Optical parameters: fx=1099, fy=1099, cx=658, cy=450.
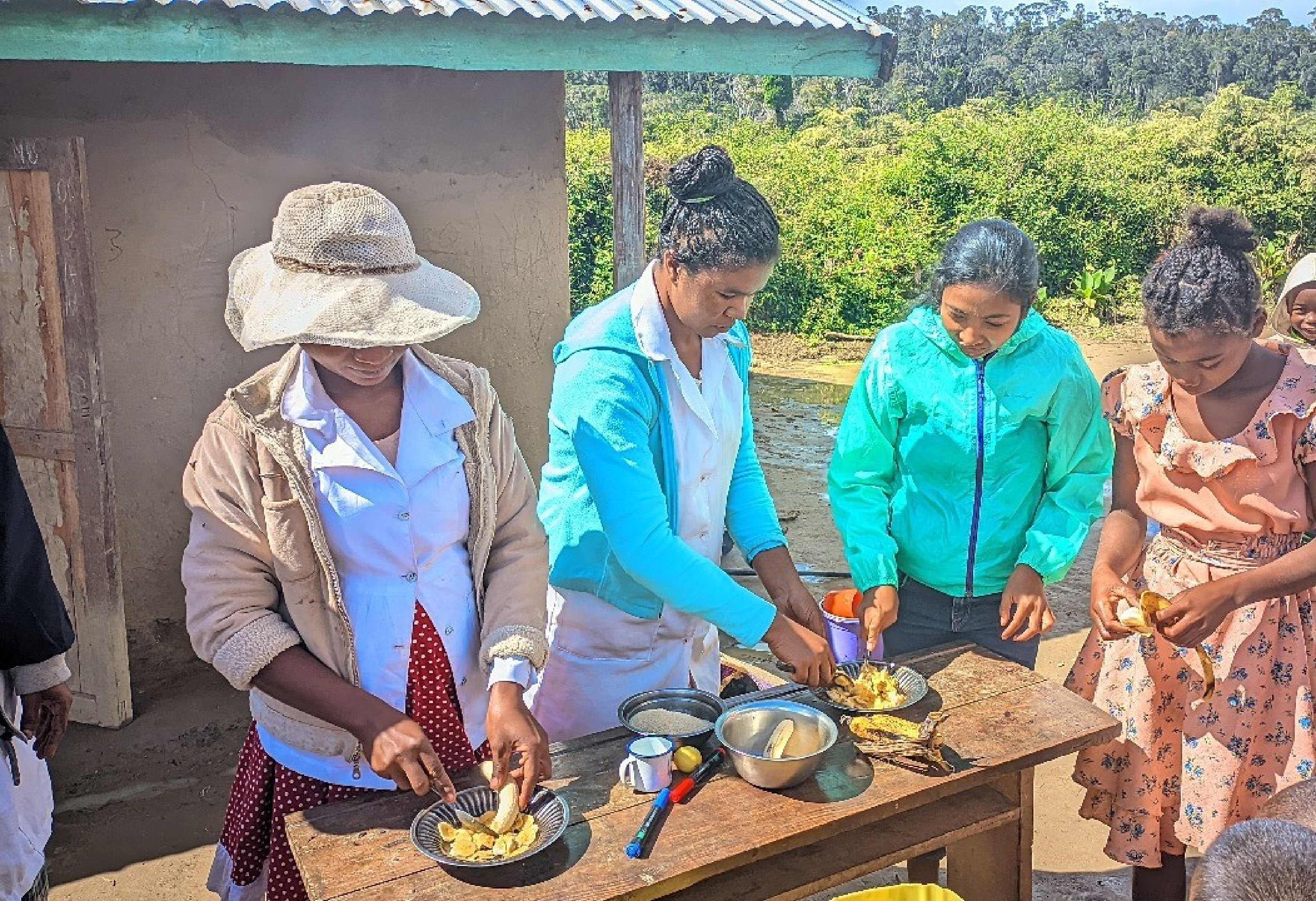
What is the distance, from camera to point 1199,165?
1911 cm

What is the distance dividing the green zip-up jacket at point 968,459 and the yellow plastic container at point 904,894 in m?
1.07

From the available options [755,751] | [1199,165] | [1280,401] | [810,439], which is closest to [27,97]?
[755,751]

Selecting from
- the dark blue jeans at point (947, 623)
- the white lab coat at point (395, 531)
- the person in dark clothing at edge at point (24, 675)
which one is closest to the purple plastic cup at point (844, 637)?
the dark blue jeans at point (947, 623)

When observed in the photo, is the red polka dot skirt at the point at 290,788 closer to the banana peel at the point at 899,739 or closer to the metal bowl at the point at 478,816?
the metal bowl at the point at 478,816

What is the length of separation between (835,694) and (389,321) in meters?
1.28

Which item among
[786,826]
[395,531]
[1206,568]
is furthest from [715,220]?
[1206,568]

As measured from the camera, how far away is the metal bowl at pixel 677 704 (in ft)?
7.95

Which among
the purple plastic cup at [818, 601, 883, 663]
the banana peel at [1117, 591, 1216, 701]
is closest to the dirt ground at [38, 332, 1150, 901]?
the purple plastic cup at [818, 601, 883, 663]

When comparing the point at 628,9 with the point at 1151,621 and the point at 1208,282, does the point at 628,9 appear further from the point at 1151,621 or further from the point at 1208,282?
the point at 1151,621

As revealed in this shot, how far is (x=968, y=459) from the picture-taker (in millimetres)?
2771

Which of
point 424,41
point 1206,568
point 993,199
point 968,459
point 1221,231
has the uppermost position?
point 424,41

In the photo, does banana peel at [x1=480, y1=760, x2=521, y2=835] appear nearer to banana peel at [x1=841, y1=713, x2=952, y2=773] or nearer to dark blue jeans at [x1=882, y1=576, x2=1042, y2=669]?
banana peel at [x1=841, y1=713, x2=952, y2=773]

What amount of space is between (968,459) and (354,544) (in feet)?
5.08

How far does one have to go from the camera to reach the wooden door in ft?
13.6
